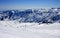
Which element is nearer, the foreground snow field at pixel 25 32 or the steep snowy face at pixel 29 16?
the foreground snow field at pixel 25 32

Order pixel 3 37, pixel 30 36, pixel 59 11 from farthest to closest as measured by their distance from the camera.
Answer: pixel 59 11, pixel 30 36, pixel 3 37

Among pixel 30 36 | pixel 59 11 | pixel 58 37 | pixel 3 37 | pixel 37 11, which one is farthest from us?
pixel 37 11

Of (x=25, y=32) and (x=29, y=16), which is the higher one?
(x=25, y=32)

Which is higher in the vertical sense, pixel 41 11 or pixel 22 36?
→ pixel 22 36

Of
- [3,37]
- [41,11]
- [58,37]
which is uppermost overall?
[3,37]

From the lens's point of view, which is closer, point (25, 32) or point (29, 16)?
point (25, 32)

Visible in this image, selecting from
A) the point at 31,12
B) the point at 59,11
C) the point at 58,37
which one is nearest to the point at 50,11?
the point at 59,11

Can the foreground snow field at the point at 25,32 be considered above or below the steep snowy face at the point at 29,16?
above

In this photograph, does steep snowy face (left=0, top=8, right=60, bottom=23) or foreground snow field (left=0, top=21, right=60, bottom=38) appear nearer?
foreground snow field (left=0, top=21, right=60, bottom=38)

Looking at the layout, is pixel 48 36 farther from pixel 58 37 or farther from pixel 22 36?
pixel 22 36

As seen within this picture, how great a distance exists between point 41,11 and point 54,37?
3066 cm

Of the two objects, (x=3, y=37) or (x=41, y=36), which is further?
(x=41, y=36)

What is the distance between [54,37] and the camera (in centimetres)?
357

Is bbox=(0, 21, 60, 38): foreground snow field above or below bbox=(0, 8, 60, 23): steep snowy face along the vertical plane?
above
